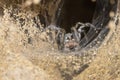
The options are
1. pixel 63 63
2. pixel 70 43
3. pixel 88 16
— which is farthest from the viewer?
pixel 88 16

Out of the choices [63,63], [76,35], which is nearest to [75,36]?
[76,35]

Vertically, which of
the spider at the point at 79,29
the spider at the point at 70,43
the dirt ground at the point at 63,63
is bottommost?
the dirt ground at the point at 63,63

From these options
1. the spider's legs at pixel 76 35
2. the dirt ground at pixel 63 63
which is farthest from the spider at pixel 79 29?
the dirt ground at pixel 63 63

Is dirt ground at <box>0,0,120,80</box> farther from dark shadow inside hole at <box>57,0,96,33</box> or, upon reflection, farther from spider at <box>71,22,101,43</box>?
dark shadow inside hole at <box>57,0,96,33</box>

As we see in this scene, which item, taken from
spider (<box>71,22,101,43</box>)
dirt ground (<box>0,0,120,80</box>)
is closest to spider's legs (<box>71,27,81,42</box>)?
spider (<box>71,22,101,43</box>)

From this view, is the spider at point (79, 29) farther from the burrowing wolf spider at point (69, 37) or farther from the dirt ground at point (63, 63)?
the dirt ground at point (63, 63)

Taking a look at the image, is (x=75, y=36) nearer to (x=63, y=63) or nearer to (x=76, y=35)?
(x=76, y=35)
